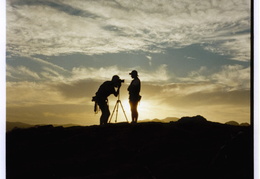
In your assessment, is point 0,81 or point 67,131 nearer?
point 0,81

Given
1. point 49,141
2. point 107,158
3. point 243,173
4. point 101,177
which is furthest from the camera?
point 49,141

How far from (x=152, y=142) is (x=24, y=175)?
2.35 metres

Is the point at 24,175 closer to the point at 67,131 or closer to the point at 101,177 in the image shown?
the point at 101,177

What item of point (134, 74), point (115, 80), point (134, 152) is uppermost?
point (134, 74)

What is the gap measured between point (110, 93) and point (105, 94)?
0.17 m

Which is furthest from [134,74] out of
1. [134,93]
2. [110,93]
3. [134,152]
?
[134,152]

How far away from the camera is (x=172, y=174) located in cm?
461

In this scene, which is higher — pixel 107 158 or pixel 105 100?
pixel 105 100

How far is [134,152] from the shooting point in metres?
5.87

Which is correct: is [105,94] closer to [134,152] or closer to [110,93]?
[110,93]

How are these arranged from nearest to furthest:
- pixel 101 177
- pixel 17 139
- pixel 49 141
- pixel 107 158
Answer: pixel 101 177
pixel 107 158
pixel 49 141
pixel 17 139

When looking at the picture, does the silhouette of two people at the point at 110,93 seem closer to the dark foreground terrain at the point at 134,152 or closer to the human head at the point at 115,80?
the human head at the point at 115,80

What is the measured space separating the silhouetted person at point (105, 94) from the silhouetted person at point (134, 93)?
1.32ft

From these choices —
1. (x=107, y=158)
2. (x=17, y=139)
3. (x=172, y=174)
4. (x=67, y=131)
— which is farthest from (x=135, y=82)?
(x=172, y=174)
